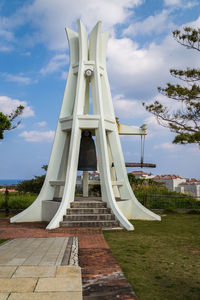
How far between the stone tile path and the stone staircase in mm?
3679

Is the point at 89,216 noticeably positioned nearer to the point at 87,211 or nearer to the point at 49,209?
the point at 87,211

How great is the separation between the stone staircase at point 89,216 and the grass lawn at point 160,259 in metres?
1.03

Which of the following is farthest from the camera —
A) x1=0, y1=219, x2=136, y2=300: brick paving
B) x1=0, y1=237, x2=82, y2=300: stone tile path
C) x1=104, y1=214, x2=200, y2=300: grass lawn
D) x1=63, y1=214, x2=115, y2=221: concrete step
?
x1=63, y1=214, x2=115, y2=221: concrete step

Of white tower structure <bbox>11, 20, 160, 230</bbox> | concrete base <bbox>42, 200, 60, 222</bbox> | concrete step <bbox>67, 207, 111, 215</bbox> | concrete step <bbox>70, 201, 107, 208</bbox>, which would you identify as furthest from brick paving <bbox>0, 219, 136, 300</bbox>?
white tower structure <bbox>11, 20, 160, 230</bbox>

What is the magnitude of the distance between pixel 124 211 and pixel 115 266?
691 centimetres

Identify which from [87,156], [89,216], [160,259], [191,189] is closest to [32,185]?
[87,156]

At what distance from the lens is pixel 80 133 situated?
12.0 m

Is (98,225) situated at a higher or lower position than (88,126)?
lower

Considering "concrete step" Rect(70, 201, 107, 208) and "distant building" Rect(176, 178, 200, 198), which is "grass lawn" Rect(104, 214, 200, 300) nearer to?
"concrete step" Rect(70, 201, 107, 208)

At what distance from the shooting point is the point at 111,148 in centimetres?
1292

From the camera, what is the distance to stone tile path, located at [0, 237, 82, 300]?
365 centimetres

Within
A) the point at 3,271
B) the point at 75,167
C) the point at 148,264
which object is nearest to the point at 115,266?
the point at 148,264

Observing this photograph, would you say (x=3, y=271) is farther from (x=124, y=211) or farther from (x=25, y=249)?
(x=124, y=211)

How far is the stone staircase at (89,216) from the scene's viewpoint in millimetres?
10123
